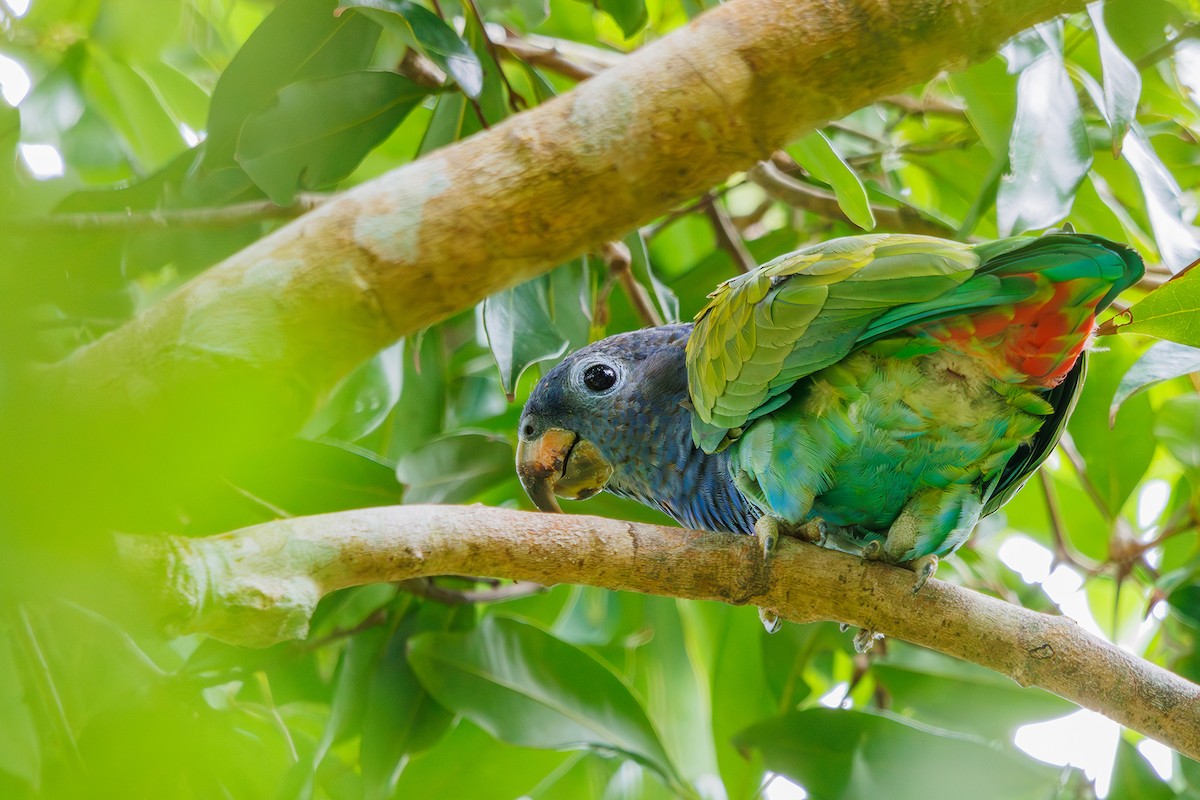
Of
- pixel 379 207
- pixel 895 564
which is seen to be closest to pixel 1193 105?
pixel 895 564

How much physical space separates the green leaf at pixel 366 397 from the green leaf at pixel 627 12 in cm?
106

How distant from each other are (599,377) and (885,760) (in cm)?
125

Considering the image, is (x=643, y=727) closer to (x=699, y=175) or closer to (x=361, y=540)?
(x=361, y=540)

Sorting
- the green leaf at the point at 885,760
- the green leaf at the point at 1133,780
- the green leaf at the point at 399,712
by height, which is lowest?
the green leaf at the point at 1133,780

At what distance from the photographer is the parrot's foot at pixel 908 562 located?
200 cm

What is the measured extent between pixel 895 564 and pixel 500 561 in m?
0.86

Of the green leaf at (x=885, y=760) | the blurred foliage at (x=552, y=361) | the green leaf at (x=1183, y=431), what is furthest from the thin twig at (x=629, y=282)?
the green leaf at (x=1183, y=431)

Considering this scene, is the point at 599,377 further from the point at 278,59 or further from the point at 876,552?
the point at 278,59

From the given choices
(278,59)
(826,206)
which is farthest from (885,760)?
(278,59)

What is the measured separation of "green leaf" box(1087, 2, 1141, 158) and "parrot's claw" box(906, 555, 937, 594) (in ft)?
2.99

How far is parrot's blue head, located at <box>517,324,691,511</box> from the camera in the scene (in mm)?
2574

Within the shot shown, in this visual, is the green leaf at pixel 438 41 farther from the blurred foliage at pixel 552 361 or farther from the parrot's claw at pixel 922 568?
the parrot's claw at pixel 922 568

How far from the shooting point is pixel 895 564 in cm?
204

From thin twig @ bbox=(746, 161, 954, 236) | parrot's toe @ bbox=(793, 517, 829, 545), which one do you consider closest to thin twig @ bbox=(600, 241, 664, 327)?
thin twig @ bbox=(746, 161, 954, 236)
